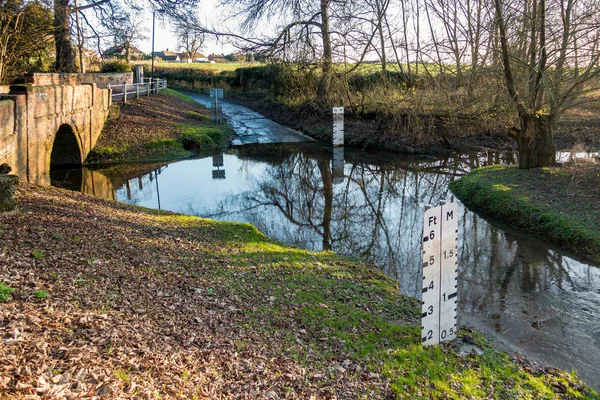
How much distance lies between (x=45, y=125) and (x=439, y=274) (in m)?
12.5

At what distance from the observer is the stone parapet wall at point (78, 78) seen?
62.7 ft

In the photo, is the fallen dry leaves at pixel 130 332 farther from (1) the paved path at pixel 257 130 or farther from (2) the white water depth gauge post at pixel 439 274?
(1) the paved path at pixel 257 130

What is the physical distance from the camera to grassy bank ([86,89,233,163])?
70.6 ft

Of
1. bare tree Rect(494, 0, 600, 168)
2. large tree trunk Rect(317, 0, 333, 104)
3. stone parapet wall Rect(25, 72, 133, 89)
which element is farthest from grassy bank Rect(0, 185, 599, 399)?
large tree trunk Rect(317, 0, 333, 104)

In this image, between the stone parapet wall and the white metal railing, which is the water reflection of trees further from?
the white metal railing

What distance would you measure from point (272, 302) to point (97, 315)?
7.73ft

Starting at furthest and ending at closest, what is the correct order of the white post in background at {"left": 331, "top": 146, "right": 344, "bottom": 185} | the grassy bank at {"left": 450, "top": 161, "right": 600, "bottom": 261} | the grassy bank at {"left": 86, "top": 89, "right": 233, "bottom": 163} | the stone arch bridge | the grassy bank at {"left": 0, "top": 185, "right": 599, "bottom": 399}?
the grassy bank at {"left": 86, "top": 89, "right": 233, "bottom": 163} → the white post in background at {"left": 331, "top": 146, "right": 344, "bottom": 185} → the stone arch bridge → the grassy bank at {"left": 450, "top": 161, "right": 600, "bottom": 261} → the grassy bank at {"left": 0, "top": 185, "right": 599, "bottom": 399}

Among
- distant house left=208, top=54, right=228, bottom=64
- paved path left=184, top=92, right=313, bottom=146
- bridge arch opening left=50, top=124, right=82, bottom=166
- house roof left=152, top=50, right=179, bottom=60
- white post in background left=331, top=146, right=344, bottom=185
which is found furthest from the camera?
house roof left=152, top=50, right=179, bottom=60

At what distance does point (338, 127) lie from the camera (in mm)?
26125

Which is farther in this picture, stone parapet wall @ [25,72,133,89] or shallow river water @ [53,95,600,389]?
stone parapet wall @ [25,72,133,89]

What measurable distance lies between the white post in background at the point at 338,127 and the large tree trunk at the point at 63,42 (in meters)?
12.7

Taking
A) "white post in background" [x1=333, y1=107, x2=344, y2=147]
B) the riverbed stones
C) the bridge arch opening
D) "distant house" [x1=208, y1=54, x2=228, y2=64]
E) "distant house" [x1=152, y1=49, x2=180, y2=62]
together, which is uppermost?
"distant house" [x1=152, y1=49, x2=180, y2=62]

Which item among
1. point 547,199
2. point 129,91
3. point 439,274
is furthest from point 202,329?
point 129,91

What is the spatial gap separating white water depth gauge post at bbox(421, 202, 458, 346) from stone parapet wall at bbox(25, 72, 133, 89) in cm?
1608
